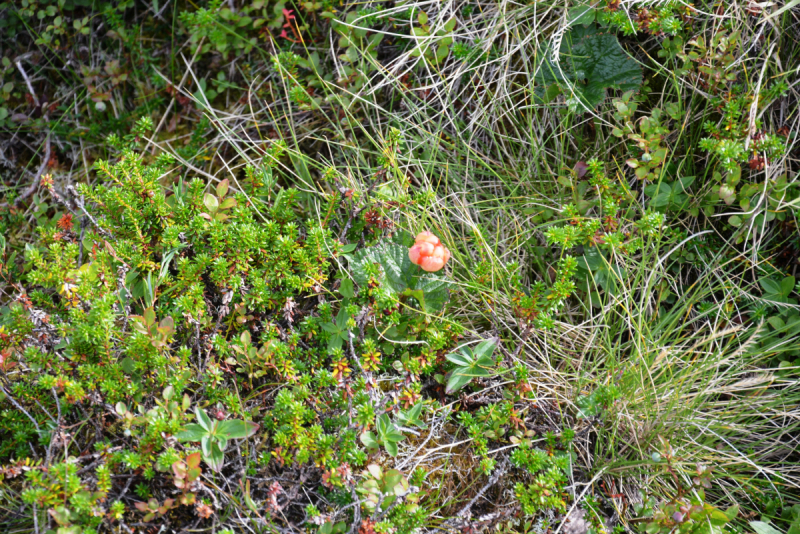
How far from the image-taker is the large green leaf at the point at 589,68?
2568mm

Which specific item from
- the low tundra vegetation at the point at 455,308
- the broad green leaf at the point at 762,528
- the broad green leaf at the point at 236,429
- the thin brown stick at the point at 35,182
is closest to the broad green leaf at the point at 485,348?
the low tundra vegetation at the point at 455,308

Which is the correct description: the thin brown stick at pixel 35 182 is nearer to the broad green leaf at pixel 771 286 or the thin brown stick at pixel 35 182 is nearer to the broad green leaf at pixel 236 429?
the broad green leaf at pixel 236 429

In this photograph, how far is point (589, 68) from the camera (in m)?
2.64

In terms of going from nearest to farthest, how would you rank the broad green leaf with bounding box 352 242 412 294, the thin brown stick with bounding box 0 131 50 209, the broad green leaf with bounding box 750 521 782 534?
1. the broad green leaf with bounding box 750 521 782 534
2. the broad green leaf with bounding box 352 242 412 294
3. the thin brown stick with bounding box 0 131 50 209

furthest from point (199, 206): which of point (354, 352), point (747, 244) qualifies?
point (747, 244)

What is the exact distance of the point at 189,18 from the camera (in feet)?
10.4

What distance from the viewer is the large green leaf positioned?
257 centimetres

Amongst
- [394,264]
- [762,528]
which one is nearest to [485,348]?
[394,264]

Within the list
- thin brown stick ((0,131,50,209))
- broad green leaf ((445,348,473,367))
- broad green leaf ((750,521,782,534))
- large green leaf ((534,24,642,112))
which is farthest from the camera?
thin brown stick ((0,131,50,209))

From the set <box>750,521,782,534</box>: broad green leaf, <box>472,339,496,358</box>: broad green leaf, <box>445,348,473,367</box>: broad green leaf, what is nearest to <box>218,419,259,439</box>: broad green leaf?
<box>445,348,473,367</box>: broad green leaf

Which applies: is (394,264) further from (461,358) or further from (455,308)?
(461,358)

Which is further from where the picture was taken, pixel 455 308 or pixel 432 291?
pixel 455 308

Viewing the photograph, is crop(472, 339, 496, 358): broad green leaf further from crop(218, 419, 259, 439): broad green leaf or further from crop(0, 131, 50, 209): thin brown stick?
crop(0, 131, 50, 209): thin brown stick

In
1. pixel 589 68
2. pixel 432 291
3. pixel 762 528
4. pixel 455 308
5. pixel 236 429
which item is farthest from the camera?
pixel 589 68
